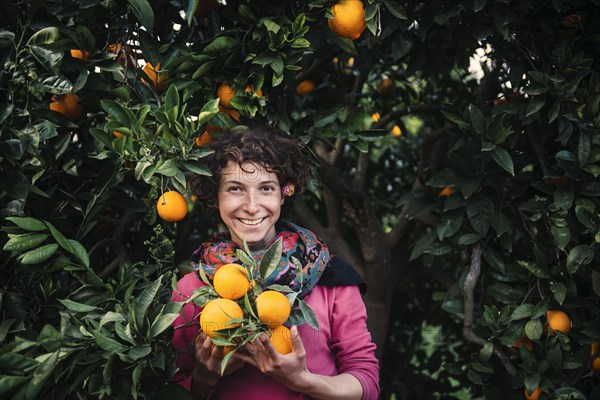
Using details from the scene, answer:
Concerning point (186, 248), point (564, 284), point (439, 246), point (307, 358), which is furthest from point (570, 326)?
point (186, 248)

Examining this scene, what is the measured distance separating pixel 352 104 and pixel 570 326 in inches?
44.6

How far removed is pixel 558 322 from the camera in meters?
2.12

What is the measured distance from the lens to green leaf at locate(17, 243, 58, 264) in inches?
65.6

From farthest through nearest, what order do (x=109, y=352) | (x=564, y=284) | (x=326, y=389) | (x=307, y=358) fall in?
(x=564, y=284), (x=307, y=358), (x=326, y=389), (x=109, y=352)

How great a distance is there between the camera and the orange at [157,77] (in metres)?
1.94

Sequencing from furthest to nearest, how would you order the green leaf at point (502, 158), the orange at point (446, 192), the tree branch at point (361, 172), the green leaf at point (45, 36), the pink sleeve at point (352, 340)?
1. the tree branch at point (361, 172)
2. the orange at point (446, 192)
3. the green leaf at point (502, 158)
4. the pink sleeve at point (352, 340)
5. the green leaf at point (45, 36)

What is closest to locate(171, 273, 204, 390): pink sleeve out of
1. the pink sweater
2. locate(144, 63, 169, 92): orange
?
the pink sweater

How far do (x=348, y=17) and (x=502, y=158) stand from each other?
23.1 inches

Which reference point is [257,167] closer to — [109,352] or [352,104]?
Answer: [109,352]

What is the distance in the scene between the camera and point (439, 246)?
2273 millimetres

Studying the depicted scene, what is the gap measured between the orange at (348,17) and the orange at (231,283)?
0.73 meters

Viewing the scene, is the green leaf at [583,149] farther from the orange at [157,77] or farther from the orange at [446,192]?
the orange at [157,77]

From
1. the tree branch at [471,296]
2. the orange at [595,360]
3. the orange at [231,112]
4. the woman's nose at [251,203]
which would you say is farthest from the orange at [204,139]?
the orange at [595,360]

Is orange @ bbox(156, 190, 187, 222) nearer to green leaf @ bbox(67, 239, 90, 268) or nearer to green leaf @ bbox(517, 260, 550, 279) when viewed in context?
green leaf @ bbox(67, 239, 90, 268)
